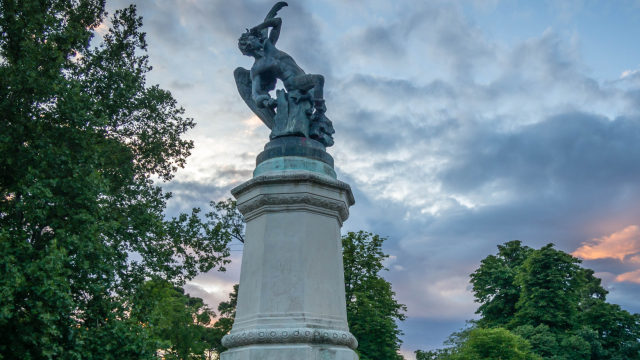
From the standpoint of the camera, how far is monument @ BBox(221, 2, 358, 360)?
5617 millimetres

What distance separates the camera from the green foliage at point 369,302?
25922mm

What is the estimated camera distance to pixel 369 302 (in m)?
26.5

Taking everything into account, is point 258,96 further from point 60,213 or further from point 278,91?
point 60,213

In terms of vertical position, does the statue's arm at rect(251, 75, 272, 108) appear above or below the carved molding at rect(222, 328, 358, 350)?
above

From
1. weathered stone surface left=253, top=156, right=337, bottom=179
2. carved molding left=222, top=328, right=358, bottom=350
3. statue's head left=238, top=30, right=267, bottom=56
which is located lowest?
carved molding left=222, top=328, right=358, bottom=350

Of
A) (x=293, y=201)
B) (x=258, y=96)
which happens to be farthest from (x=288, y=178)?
(x=258, y=96)

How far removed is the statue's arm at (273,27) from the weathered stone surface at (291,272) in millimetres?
2714

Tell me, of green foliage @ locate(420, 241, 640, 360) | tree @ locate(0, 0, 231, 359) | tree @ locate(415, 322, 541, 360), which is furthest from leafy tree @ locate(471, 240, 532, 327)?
tree @ locate(0, 0, 231, 359)

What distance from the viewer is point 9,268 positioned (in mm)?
10852

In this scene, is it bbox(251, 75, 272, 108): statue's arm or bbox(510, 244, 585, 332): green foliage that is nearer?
bbox(251, 75, 272, 108): statue's arm

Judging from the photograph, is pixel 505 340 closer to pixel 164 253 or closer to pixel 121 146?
pixel 164 253

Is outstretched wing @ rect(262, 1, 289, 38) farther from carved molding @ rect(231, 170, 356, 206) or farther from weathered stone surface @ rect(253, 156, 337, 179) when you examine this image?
carved molding @ rect(231, 170, 356, 206)

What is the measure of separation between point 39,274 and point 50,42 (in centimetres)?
654

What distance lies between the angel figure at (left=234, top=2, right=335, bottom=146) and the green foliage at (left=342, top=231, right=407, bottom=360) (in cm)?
2004
